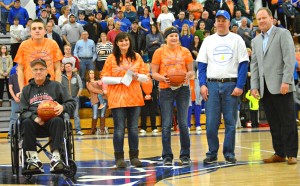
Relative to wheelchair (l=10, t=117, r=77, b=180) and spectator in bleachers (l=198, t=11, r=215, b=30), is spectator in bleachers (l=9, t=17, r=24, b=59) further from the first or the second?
wheelchair (l=10, t=117, r=77, b=180)

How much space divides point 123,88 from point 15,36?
12.5 meters

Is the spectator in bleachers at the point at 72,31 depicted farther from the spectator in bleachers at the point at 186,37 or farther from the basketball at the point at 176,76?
the basketball at the point at 176,76

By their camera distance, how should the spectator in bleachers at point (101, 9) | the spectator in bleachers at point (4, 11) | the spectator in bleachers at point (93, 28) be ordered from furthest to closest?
the spectator in bleachers at point (101, 9) < the spectator in bleachers at point (4, 11) < the spectator in bleachers at point (93, 28)

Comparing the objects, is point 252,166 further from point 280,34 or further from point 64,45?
point 64,45

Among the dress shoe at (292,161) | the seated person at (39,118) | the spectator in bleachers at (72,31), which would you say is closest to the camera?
the seated person at (39,118)

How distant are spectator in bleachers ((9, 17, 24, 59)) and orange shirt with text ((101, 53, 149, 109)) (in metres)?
12.1

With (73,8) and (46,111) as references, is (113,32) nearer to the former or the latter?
→ (73,8)

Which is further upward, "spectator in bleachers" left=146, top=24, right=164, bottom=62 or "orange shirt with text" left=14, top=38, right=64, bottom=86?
"spectator in bleachers" left=146, top=24, right=164, bottom=62

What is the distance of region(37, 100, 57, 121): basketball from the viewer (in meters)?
8.87

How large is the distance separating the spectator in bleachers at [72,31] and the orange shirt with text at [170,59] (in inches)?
498

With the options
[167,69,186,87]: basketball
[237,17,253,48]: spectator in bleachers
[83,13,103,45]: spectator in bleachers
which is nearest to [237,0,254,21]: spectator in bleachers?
[237,17,253,48]: spectator in bleachers

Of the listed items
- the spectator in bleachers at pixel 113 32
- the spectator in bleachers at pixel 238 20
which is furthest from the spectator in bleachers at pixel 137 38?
the spectator in bleachers at pixel 238 20

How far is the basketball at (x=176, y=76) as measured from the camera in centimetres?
1004

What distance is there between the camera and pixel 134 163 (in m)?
10.2
